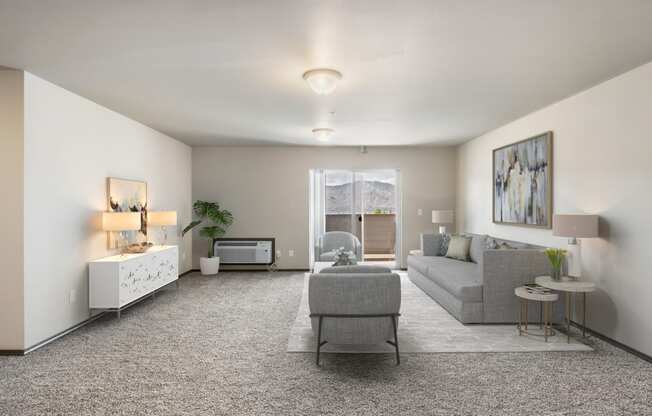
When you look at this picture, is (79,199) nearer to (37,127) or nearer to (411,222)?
(37,127)

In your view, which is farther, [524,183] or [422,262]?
[422,262]

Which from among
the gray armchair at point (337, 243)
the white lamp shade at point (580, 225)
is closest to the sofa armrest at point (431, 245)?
the gray armchair at point (337, 243)

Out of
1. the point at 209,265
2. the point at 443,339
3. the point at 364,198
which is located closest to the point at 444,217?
the point at 364,198

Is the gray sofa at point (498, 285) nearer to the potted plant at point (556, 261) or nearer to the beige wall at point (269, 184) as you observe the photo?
the potted plant at point (556, 261)

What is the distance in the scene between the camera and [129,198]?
5.01 m

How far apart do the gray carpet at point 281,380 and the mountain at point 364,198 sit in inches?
176

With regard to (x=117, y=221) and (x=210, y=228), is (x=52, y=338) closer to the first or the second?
(x=117, y=221)

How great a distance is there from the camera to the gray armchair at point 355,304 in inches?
114

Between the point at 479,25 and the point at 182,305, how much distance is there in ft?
15.1

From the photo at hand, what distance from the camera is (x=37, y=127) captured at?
11.5 feet

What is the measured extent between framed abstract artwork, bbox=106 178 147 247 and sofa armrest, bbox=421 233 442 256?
444 centimetres

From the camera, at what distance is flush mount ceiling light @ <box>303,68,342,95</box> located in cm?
322

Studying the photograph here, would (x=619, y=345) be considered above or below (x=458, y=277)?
below

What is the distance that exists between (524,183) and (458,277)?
168 cm
